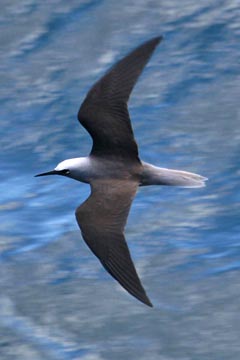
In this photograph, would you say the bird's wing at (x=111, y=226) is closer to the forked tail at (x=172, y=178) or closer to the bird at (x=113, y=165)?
the bird at (x=113, y=165)

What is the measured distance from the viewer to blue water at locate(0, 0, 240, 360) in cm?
1265

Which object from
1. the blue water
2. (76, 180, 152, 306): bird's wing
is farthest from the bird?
the blue water

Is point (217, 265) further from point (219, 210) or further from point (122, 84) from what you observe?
point (122, 84)

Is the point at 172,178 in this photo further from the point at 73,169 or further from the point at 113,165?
the point at 73,169

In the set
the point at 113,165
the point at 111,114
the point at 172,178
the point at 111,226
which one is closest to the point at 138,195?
the point at 113,165

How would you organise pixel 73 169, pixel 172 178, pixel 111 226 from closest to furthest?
pixel 111 226, pixel 172 178, pixel 73 169

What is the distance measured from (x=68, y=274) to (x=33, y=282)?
391mm

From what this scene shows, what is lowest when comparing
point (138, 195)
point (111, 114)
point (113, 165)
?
point (138, 195)

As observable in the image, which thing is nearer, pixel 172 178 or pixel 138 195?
pixel 172 178

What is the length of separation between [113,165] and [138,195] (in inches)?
162

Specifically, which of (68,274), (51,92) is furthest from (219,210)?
(51,92)

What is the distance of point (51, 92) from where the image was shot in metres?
16.3

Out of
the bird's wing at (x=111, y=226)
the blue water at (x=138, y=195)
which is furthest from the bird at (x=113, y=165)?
the blue water at (x=138, y=195)

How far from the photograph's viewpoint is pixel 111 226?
9914mm
